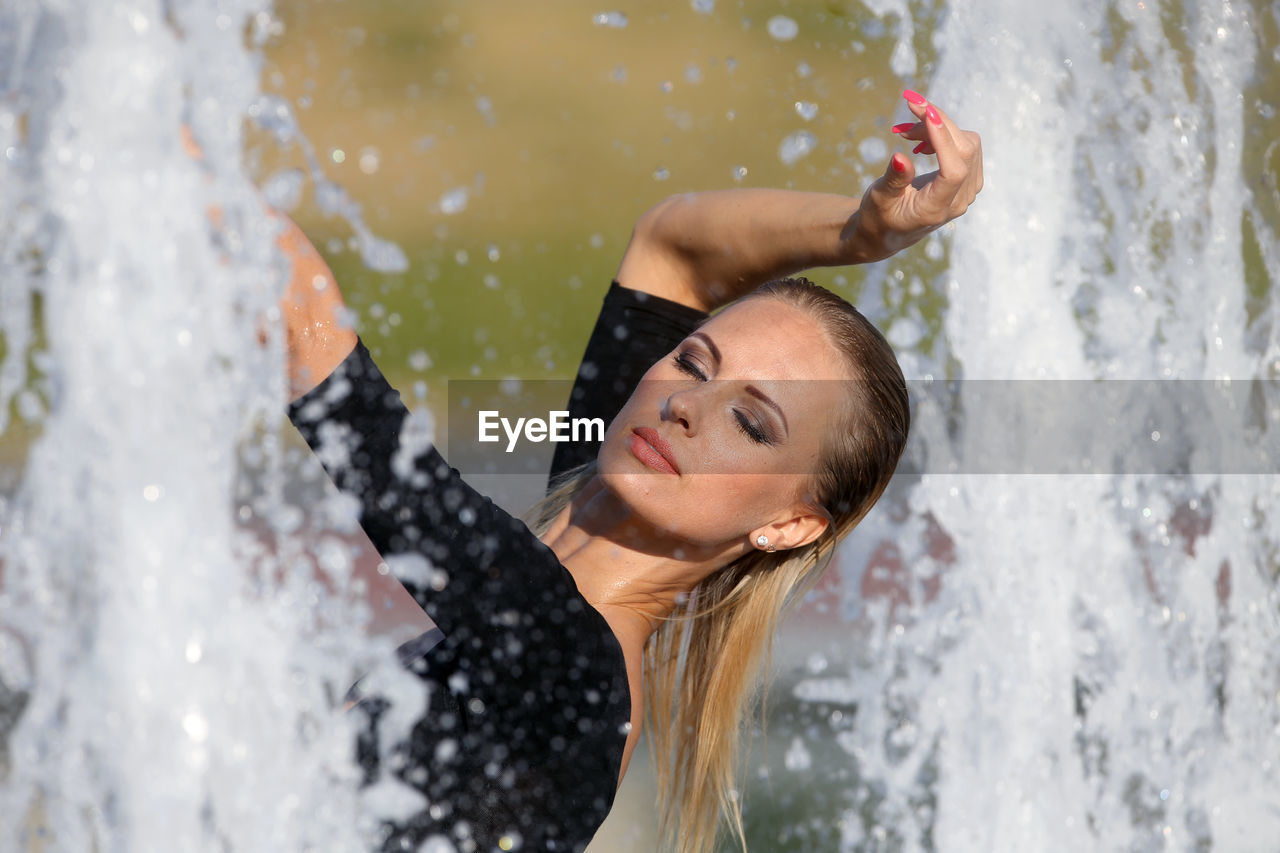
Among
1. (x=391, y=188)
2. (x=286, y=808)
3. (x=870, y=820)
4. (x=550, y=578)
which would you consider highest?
(x=550, y=578)

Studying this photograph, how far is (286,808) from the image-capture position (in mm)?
1537

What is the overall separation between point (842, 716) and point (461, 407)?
597cm

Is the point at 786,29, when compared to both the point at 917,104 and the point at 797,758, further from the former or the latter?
the point at 917,104

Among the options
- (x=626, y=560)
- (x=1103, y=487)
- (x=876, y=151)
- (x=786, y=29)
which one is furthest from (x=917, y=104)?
(x=786, y=29)

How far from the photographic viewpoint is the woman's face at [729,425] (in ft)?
5.51

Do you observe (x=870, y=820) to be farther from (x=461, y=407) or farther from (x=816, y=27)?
(x=816, y=27)

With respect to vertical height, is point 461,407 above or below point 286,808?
below

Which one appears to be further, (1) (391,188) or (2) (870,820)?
(1) (391,188)

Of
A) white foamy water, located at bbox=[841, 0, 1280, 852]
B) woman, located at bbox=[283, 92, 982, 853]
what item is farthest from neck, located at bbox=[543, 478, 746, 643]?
white foamy water, located at bbox=[841, 0, 1280, 852]

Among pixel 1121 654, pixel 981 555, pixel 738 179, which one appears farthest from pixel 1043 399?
pixel 738 179

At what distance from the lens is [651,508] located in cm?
170

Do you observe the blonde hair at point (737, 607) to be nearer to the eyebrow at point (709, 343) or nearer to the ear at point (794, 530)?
the ear at point (794, 530)

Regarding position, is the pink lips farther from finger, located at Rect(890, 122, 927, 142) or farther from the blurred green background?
the blurred green background

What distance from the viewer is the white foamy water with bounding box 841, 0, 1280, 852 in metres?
2.92
